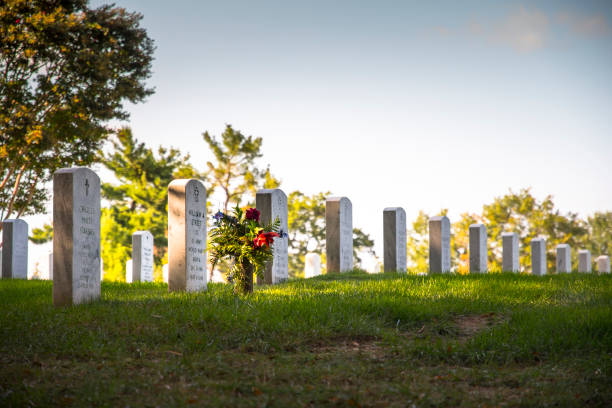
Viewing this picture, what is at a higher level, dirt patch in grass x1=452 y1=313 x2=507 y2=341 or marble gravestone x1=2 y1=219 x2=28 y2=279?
marble gravestone x1=2 y1=219 x2=28 y2=279

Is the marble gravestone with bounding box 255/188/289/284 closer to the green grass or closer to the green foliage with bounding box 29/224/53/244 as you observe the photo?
the green grass

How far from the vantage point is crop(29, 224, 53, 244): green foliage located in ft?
120

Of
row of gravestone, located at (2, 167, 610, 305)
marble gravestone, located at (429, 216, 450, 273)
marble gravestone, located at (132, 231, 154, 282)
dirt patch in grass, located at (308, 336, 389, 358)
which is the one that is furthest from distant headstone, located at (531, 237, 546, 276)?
dirt patch in grass, located at (308, 336, 389, 358)

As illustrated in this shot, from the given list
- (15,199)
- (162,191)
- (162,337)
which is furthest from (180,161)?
(162,337)

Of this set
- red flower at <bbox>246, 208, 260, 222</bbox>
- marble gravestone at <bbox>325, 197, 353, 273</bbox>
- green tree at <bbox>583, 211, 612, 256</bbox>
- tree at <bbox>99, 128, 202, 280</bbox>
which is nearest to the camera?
red flower at <bbox>246, 208, 260, 222</bbox>

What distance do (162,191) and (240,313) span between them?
3027 centimetres

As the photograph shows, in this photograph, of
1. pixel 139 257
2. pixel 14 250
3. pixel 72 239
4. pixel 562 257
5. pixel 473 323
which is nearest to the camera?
pixel 473 323

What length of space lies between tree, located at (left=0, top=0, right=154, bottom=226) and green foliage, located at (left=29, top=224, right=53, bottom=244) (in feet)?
52.2

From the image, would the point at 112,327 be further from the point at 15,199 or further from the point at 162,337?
the point at 15,199

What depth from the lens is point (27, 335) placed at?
716 centimetres

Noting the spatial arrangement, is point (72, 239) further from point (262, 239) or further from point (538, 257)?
point (538, 257)

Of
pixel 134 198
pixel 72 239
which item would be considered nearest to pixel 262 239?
pixel 72 239

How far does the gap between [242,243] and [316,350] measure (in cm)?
343

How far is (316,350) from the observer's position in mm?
6586
